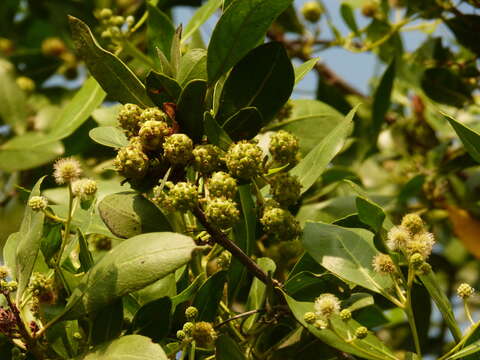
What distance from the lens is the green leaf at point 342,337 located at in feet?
4.80

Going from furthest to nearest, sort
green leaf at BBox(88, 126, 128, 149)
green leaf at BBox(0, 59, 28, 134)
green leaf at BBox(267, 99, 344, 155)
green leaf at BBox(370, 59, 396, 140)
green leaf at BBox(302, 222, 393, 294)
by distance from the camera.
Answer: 1. green leaf at BBox(0, 59, 28, 134)
2. green leaf at BBox(370, 59, 396, 140)
3. green leaf at BBox(267, 99, 344, 155)
4. green leaf at BBox(88, 126, 128, 149)
5. green leaf at BBox(302, 222, 393, 294)

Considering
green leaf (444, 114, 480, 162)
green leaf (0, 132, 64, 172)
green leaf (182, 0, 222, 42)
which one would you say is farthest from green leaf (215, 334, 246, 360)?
green leaf (0, 132, 64, 172)

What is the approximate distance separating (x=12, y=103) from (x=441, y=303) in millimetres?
2582

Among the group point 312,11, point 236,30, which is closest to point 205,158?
point 236,30

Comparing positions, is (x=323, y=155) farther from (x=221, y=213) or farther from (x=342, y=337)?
(x=342, y=337)

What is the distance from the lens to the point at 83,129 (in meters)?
3.12

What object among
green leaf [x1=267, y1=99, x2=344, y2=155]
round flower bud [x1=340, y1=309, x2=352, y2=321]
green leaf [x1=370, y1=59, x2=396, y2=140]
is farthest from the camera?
green leaf [x1=370, y1=59, x2=396, y2=140]

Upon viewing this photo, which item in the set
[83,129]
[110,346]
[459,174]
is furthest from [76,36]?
[459,174]

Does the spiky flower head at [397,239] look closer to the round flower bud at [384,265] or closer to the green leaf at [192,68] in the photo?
the round flower bud at [384,265]

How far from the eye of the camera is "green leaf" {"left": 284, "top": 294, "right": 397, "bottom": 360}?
1.46m

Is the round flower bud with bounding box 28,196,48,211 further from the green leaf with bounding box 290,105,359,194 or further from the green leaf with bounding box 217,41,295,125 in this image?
the green leaf with bounding box 290,105,359,194

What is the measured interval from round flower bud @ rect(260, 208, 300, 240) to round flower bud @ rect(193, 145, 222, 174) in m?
0.15

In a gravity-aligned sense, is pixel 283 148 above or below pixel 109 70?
below

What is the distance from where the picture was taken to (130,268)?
4.75 feet
